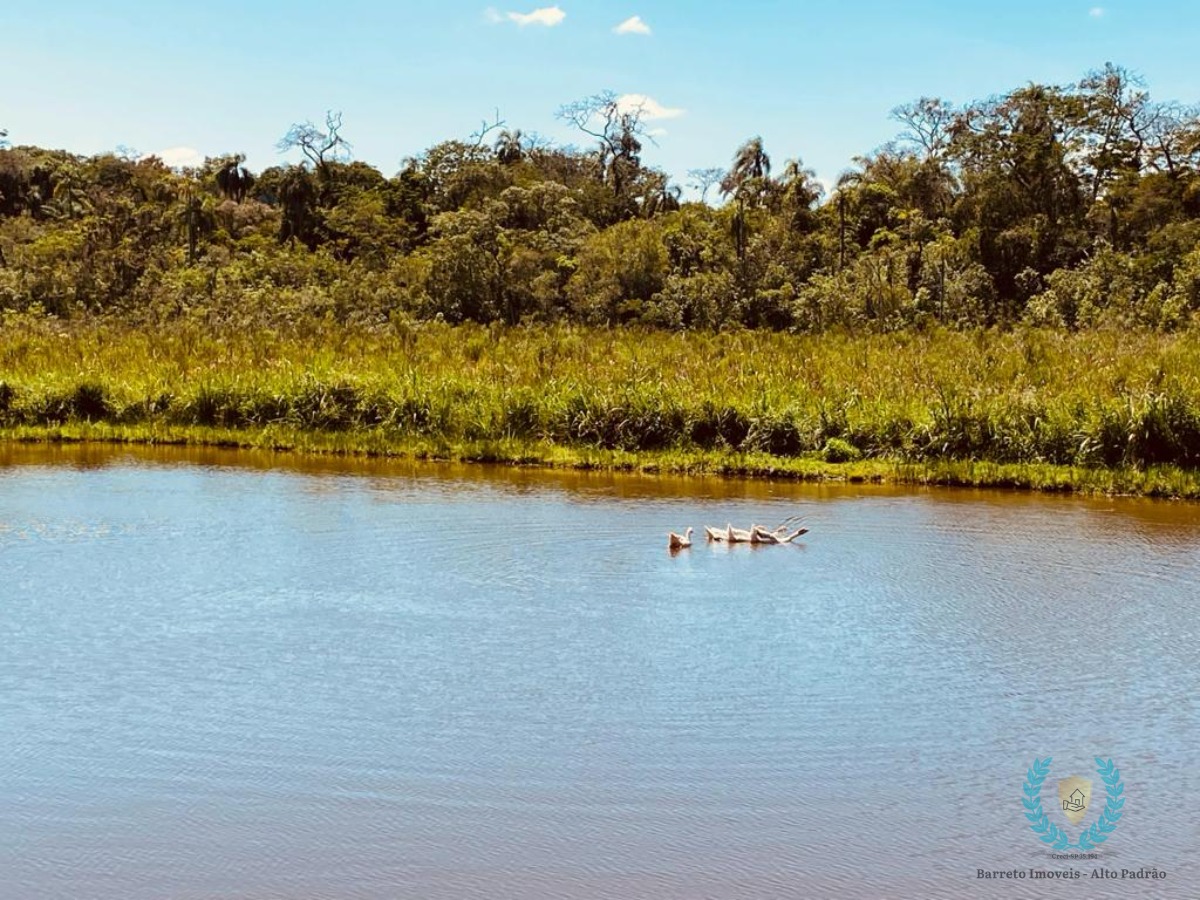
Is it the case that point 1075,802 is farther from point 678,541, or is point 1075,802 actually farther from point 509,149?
point 509,149

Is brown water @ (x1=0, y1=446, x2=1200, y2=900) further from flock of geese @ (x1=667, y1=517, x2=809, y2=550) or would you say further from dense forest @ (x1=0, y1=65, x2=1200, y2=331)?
dense forest @ (x1=0, y1=65, x2=1200, y2=331)

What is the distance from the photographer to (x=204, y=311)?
3180 cm

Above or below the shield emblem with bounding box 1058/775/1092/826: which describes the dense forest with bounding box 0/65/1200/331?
above

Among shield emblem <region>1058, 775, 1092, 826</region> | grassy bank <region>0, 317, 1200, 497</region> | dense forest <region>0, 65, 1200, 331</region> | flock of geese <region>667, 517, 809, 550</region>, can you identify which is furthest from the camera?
dense forest <region>0, 65, 1200, 331</region>

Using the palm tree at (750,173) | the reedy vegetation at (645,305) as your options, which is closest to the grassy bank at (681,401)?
the reedy vegetation at (645,305)

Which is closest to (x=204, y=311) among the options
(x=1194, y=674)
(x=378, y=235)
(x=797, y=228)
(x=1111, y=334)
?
(x=378, y=235)

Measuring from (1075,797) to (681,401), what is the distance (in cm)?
1116

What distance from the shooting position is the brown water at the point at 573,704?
17.2ft

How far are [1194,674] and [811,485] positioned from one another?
23.8 ft

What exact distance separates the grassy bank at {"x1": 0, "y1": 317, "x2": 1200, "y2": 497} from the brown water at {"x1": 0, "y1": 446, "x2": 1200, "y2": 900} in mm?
3017

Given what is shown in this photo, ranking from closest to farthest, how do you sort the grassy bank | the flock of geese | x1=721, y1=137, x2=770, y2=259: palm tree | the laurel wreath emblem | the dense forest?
1. the laurel wreath emblem
2. the flock of geese
3. the grassy bank
4. the dense forest
5. x1=721, y1=137, x2=770, y2=259: palm tree

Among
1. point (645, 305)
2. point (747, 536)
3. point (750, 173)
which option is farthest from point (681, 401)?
point (750, 173)

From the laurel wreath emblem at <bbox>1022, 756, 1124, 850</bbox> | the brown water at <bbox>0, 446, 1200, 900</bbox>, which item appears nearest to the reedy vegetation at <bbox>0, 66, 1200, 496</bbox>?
the brown water at <bbox>0, 446, 1200, 900</bbox>

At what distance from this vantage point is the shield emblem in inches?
225
